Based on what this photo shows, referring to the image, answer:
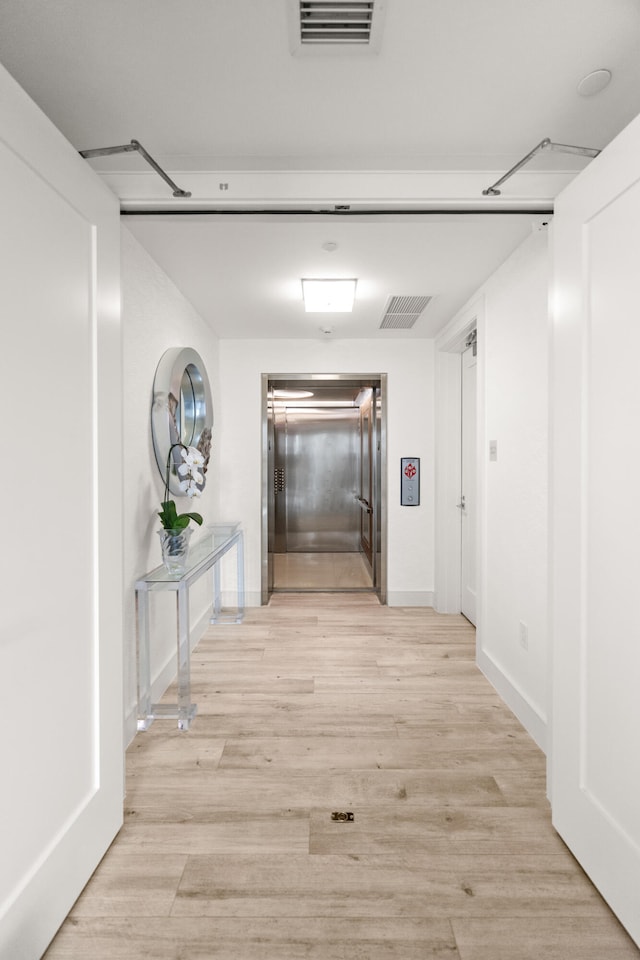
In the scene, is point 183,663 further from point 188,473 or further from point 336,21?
point 336,21

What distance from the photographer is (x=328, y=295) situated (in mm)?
3227

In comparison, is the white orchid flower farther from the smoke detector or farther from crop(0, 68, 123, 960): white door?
the smoke detector

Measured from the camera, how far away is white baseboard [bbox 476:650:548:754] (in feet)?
7.61

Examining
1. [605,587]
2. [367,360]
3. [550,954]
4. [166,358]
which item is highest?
[367,360]

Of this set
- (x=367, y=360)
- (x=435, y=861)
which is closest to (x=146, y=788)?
(x=435, y=861)

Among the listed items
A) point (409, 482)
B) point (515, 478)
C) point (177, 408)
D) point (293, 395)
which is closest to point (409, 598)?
point (409, 482)

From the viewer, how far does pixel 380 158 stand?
6.01 feet

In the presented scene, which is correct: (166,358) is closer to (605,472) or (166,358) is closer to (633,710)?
(605,472)

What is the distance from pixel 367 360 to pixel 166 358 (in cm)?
215

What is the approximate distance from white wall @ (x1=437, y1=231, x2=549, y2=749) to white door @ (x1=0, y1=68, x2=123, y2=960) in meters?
1.77

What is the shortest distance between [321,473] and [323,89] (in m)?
5.45

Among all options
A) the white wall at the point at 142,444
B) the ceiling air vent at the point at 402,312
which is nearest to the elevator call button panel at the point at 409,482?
the ceiling air vent at the point at 402,312

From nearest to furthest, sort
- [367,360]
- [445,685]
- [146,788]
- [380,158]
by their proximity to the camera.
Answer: [380,158] → [146,788] → [445,685] → [367,360]

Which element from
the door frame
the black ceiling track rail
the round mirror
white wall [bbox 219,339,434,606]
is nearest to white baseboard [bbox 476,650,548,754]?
the door frame
